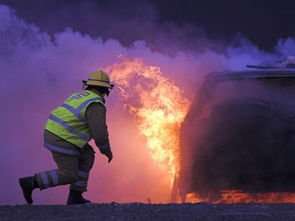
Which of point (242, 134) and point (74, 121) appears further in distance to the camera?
point (242, 134)

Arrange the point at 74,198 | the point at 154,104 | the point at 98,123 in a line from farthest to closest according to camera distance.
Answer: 1. the point at 154,104
2. the point at 74,198
3. the point at 98,123

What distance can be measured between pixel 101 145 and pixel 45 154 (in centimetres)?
407

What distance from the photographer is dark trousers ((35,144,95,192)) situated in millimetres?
4164

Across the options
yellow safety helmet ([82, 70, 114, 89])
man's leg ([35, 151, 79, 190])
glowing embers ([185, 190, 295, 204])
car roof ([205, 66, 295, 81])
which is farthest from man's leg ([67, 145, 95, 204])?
car roof ([205, 66, 295, 81])

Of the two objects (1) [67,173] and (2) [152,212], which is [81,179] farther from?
(2) [152,212]

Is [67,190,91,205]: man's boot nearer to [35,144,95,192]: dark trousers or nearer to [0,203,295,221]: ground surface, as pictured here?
[35,144,95,192]: dark trousers

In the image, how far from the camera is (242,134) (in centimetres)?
446

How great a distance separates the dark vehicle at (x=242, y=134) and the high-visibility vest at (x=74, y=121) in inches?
34.3

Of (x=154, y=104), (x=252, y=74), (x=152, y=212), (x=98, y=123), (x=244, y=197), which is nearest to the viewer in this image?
(x=152, y=212)

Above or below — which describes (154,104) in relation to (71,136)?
above

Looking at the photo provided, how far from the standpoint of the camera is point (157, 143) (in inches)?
230

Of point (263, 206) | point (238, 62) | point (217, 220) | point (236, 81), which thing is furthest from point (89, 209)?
point (238, 62)

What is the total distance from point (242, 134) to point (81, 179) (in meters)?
1.43

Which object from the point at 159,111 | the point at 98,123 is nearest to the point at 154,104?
the point at 159,111
